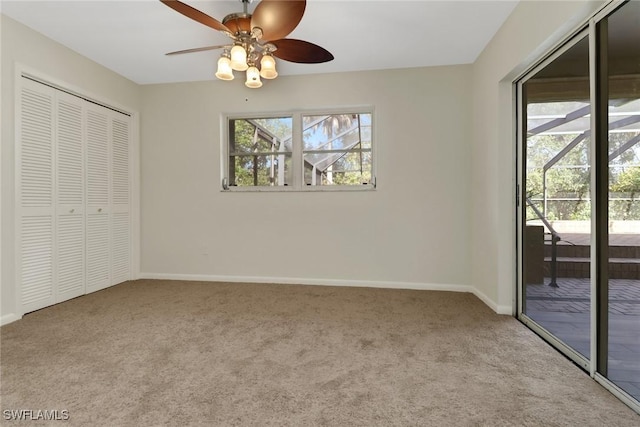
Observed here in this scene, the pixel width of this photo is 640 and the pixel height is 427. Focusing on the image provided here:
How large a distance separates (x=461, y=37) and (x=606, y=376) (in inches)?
109

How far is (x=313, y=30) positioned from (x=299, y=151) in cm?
135

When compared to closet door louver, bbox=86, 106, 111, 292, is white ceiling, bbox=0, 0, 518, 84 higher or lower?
higher

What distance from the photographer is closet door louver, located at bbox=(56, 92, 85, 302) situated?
2928 millimetres

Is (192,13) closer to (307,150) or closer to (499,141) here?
(307,150)

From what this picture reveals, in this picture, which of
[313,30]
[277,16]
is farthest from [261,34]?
[313,30]

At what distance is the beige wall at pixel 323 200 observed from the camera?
11.1 feet

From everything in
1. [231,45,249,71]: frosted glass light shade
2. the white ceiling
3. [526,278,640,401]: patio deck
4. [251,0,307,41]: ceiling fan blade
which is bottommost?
[526,278,640,401]: patio deck

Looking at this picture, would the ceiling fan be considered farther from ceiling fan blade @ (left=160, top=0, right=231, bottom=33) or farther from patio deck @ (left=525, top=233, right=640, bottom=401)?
patio deck @ (left=525, top=233, right=640, bottom=401)

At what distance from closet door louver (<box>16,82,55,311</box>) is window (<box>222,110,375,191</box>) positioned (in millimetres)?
1669

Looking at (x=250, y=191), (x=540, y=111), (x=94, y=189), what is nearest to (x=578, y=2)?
(x=540, y=111)

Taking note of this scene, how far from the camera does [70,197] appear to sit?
3029 millimetres

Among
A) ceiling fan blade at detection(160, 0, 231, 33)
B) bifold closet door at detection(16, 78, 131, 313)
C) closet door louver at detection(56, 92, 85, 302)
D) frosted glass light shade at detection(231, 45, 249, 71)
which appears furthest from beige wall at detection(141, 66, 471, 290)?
ceiling fan blade at detection(160, 0, 231, 33)

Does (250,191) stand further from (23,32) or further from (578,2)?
(578,2)

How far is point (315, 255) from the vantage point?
11.9ft
